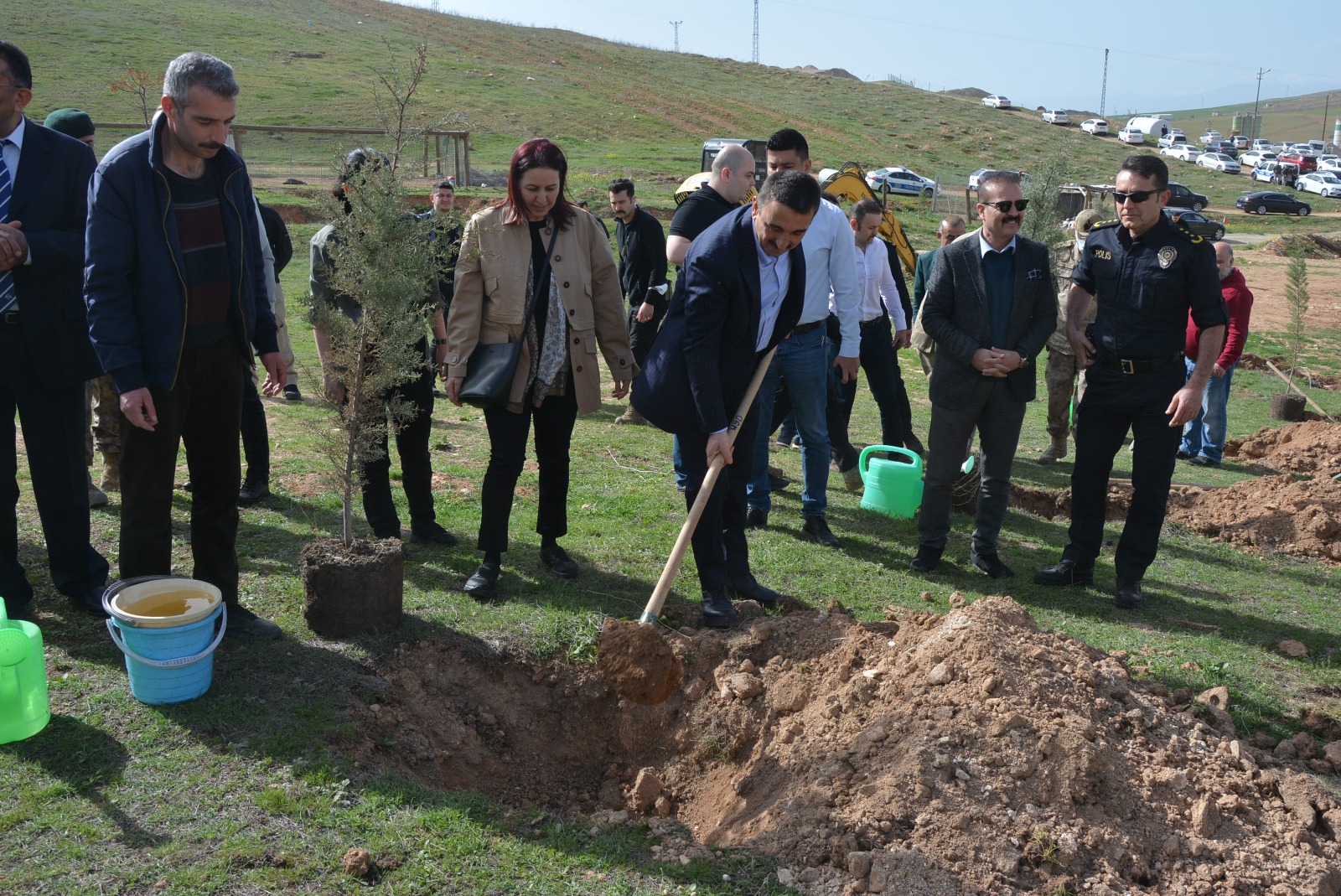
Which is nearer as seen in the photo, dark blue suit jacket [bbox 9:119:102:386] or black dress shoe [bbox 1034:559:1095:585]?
dark blue suit jacket [bbox 9:119:102:386]

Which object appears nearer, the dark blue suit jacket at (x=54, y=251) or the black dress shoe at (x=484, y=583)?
the dark blue suit jacket at (x=54, y=251)

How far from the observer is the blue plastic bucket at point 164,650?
381cm

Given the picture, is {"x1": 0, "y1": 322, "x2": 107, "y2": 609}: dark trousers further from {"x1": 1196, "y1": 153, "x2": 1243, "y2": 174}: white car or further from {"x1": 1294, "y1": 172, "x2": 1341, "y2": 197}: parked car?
{"x1": 1196, "y1": 153, "x2": 1243, "y2": 174}: white car

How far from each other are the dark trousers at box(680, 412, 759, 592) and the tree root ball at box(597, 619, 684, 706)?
21.1 inches

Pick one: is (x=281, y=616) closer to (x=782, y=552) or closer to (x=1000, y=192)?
(x=782, y=552)

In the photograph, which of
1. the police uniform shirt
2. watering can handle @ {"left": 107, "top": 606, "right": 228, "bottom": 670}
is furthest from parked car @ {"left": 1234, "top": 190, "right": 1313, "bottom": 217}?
watering can handle @ {"left": 107, "top": 606, "right": 228, "bottom": 670}

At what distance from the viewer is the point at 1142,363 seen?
18.3ft

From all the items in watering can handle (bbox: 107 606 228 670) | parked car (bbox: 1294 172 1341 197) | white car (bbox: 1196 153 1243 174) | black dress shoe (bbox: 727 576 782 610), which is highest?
white car (bbox: 1196 153 1243 174)

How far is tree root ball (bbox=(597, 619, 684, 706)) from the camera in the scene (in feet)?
14.5

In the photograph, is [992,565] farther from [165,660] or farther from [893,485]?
[165,660]

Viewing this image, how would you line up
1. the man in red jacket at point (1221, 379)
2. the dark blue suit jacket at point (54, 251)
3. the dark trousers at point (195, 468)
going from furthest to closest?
the man in red jacket at point (1221, 379), the dark blue suit jacket at point (54, 251), the dark trousers at point (195, 468)

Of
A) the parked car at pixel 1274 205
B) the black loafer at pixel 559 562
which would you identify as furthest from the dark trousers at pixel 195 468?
the parked car at pixel 1274 205

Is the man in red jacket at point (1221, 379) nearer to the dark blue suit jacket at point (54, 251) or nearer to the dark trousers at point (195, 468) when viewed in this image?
the dark trousers at point (195, 468)

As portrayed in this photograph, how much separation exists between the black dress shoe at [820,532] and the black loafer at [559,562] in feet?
5.22
